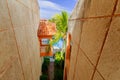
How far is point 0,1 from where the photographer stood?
7.37 ft

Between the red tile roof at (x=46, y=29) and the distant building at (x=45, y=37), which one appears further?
the red tile roof at (x=46, y=29)

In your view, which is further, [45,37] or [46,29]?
[46,29]

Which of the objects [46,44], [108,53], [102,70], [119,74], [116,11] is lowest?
[46,44]

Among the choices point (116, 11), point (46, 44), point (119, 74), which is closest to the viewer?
point (119, 74)

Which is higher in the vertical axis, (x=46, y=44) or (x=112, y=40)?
(x=112, y=40)

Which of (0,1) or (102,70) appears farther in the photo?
(0,1)

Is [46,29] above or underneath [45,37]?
above

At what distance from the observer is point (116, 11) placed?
158cm

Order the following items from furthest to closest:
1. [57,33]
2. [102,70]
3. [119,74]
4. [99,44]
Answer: [57,33] → [99,44] → [102,70] → [119,74]

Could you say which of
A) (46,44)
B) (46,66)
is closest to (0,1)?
(46,44)

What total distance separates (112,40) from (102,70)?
0.40m

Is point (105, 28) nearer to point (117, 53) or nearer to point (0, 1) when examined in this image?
point (117, 53)

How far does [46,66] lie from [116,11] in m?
14.3

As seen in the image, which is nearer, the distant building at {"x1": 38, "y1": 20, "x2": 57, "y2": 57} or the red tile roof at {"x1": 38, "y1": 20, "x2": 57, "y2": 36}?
the distant building at {"x1": 38, "y1": 20, "x2": 57, "y2": 57}
